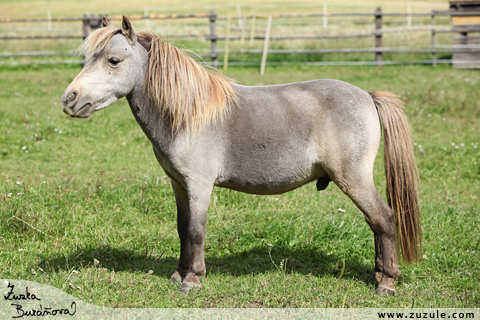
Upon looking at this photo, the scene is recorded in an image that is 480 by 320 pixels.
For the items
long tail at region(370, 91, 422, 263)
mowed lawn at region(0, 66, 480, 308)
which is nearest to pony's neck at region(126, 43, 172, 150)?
mowed lawn at region(0, 66, 480, 308)

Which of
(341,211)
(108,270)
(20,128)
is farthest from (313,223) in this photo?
(20,128)

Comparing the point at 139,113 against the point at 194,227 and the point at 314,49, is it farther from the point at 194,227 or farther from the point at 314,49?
the point at 314,49

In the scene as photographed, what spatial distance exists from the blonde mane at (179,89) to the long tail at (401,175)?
1.36 m

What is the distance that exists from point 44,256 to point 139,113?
5.64 feet

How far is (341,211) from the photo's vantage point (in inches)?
210

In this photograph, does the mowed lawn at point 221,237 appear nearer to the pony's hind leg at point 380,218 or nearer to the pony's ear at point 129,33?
the pony's hind leg at point 380,218

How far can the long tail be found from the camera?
3.80m

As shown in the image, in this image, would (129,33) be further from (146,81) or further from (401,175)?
(401,175)

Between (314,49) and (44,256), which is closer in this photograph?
(44,256)

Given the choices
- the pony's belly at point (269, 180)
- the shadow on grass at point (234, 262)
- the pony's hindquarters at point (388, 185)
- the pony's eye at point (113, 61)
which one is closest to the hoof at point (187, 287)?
the shadow on grass at point (234, 262)

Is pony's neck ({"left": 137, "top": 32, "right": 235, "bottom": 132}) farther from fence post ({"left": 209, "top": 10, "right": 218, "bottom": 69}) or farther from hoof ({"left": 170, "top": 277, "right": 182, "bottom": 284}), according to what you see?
fence post ({"left": 209, "top": 10, "right": 218, "bottom": 69})

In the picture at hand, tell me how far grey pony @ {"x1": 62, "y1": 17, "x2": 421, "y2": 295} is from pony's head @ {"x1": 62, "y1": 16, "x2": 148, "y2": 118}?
2 cm

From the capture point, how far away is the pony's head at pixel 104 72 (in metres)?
3.29

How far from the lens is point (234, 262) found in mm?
4367
